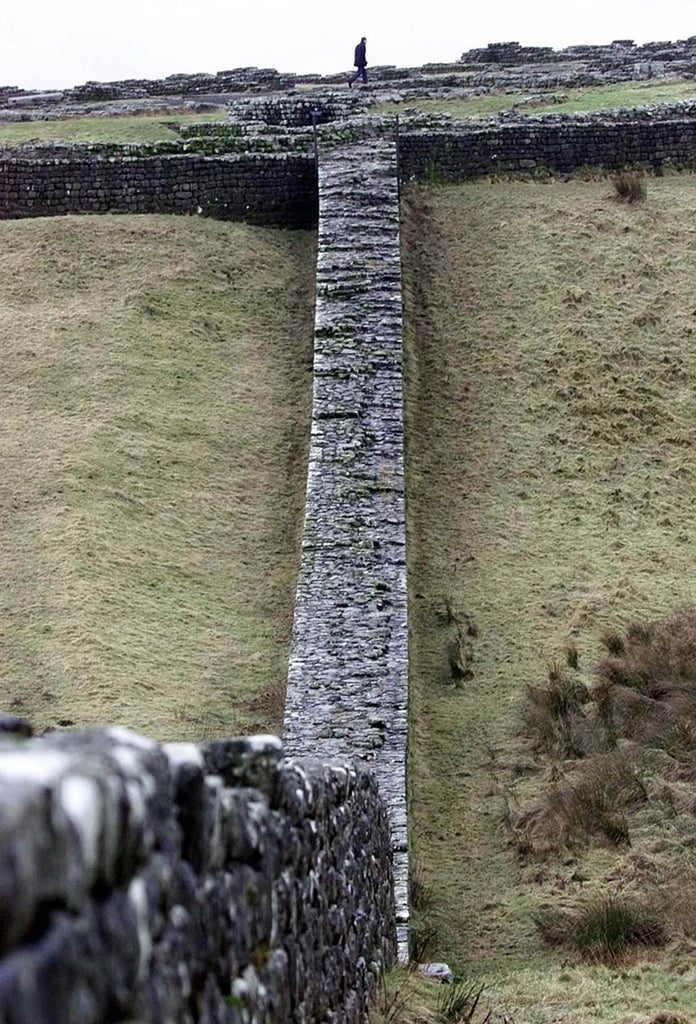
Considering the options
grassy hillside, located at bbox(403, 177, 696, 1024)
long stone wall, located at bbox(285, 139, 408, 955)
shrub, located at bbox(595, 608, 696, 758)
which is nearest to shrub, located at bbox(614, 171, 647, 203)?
grassy hillside, located at bbox(403, 177, 696, 1024)

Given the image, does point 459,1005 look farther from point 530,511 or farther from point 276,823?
point 530,511

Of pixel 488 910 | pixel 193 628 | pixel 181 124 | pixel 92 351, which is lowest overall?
pixel 488 910

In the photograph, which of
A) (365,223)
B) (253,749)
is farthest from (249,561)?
(253,749)

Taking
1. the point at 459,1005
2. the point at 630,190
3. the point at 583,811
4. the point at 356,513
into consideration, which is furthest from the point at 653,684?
the point at 630,190

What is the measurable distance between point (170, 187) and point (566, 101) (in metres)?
11.3

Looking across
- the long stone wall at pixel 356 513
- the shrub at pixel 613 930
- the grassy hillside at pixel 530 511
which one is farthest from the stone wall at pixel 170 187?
the shrub at pixel 613 930

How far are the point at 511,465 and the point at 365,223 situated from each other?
5596 mm

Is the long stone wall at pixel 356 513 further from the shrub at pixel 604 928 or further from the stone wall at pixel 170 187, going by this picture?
the shrub at pixel 604 928

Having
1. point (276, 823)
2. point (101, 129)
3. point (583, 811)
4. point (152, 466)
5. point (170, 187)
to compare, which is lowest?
point (583, 811)

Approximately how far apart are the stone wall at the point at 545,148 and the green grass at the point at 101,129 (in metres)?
6.15

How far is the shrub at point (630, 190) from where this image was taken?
22.8 m

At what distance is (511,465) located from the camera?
1714cm

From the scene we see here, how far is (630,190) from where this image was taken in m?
22.9

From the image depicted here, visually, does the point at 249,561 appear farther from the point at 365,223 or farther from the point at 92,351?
the point at 365,223
